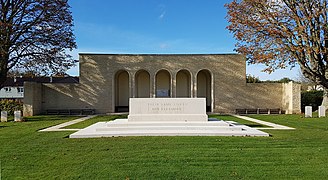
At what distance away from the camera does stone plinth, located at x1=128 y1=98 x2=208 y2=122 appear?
12148 mm

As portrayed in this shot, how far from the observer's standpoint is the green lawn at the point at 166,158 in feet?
17.8

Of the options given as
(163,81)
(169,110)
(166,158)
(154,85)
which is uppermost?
(163,81)

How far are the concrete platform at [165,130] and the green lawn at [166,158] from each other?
68 centimetres

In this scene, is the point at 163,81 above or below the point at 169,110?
above

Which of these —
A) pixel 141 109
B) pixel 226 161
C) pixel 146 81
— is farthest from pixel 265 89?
pixel 226 161

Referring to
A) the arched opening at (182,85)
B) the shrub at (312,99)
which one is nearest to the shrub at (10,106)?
the arched opening at (182,85)

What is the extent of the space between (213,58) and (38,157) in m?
18.9

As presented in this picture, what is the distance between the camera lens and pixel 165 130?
34.4 ft

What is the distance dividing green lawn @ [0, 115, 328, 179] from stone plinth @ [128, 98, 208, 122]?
2.91 metres

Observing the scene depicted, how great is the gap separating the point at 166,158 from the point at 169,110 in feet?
19.3

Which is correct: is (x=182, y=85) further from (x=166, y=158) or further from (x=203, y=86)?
(x=166, y=158)

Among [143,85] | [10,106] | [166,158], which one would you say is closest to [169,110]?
[166,158]

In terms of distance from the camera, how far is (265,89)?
75.5ft

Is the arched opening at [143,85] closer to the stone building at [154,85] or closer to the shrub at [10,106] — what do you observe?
the stone building at [154,85]
